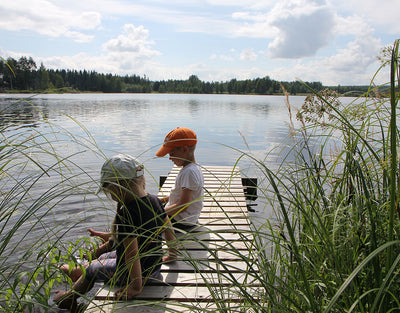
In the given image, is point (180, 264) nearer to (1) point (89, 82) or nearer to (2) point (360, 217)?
(2) point (360, 217)

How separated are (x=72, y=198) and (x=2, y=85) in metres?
4.04

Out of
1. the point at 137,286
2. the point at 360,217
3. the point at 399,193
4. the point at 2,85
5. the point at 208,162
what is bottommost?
the point at 208,162

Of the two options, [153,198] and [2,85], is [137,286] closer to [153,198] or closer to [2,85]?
[153,198]

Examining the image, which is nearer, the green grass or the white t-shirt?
the green grass

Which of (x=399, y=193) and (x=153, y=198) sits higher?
(x=399, y=193)

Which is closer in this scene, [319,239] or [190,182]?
[319,239]

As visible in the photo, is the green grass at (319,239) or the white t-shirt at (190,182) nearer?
the green grass at (319,239)

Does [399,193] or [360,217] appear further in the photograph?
[360,217]

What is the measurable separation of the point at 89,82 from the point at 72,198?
4617 inches

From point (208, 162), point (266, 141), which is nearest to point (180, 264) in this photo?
point (208, 162)

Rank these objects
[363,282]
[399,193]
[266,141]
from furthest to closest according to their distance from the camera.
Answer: [266,141] < [363,282] < [399,193]

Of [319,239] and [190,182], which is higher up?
[319,239]

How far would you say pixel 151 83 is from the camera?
471 ft

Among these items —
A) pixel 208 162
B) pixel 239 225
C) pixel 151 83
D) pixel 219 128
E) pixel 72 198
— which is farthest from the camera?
pixel 151 83
